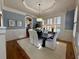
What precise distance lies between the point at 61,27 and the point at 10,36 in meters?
4.47

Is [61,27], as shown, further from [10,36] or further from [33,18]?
[10,36]

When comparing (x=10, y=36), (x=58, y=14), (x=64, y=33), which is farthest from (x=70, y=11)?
(x=10, y=36)

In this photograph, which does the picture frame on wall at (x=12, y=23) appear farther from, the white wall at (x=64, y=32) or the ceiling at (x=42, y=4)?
the white wall at (x=64, y=32)

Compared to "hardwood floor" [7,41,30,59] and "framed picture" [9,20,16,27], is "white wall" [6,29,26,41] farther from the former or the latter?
"hardwood floor" [7,41,30,59]

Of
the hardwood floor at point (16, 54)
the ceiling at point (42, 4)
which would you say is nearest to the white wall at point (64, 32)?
the ceiling at point (42, 4)

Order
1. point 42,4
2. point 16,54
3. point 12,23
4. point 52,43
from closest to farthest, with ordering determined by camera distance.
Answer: point 16,54
point 52,43
point 42,4
point 12,23

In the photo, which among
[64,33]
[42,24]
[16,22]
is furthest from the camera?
[42,24]

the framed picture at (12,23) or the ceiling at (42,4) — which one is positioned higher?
the ceiling at (42,4)

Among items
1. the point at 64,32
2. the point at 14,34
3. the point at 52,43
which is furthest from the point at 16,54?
the point at 64,32

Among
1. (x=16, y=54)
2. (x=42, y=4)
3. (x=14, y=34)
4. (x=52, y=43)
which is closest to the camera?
(x=16, y=54)

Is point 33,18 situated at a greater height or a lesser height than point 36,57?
greater

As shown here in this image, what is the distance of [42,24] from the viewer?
28.2 feet

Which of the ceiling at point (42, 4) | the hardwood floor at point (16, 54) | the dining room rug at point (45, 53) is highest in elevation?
the ceiling at point (42, 4)

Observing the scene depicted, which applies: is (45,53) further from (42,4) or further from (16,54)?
(42,4)
